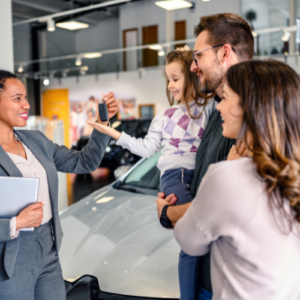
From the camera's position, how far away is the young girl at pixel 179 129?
1698 mm

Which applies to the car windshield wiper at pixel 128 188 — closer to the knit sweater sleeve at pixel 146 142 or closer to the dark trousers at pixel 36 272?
the knit sweater sleeve at pixel 146 142

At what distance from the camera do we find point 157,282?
1839 millimetres

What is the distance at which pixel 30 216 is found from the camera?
→ 1.55 meters

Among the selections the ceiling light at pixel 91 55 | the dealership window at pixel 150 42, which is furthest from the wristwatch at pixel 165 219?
the ceiling light at pixel 91 55

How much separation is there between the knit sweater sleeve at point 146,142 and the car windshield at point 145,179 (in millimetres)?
1027

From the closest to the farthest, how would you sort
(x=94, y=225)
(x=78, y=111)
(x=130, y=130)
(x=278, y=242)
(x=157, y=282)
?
(x=278, y=242), (x=157, y=282), (x=94, y=225), (x=130, y=130), (x=78, y=111)

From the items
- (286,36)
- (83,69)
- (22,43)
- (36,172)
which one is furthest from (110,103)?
(22,43)

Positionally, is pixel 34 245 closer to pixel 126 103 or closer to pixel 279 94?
pixel 279 94

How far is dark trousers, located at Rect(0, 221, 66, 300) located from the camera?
1.58m

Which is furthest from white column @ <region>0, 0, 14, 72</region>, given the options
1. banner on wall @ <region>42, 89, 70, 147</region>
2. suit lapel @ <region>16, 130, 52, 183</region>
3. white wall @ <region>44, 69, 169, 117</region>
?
banner on wall @ <region>42, 89, 70, 147</region>

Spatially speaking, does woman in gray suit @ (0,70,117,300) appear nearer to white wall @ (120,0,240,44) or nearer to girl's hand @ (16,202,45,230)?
girl's hand @ (16,202,45,230)

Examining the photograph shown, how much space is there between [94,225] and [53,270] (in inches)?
28.2

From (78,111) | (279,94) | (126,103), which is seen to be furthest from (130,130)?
(279,94)

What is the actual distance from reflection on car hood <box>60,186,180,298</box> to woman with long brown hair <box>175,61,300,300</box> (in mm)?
893
